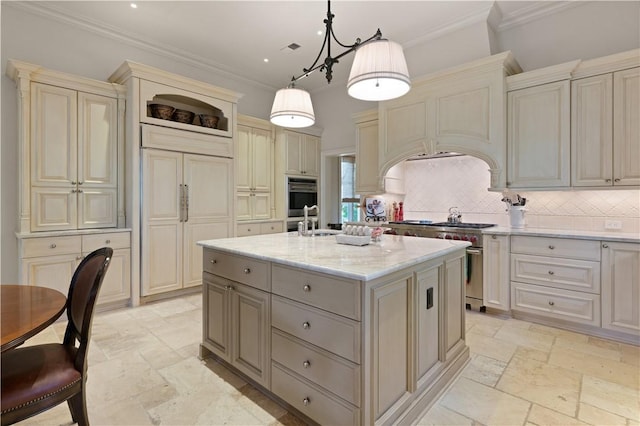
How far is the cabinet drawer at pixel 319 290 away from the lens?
1445 millimetres

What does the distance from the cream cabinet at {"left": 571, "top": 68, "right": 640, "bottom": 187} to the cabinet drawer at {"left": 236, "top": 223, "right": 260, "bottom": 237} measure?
4054 millimetres

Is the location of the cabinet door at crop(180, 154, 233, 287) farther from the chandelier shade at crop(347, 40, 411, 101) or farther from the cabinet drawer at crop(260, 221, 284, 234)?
the chandelier shade at crop(347, 40, 411, 101)

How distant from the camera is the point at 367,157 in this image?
183 inches

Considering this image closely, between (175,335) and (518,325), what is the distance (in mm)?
3327

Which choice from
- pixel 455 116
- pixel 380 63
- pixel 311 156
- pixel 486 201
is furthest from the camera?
pixel 311 156

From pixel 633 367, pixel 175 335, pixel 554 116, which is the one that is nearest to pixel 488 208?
pixel 554 116

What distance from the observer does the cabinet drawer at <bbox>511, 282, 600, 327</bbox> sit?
2779 millimetres

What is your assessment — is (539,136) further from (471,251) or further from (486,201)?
(471,251)

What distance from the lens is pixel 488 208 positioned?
3.88m

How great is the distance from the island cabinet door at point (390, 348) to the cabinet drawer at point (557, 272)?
2.10 meters

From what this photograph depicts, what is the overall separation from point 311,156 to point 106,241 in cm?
349

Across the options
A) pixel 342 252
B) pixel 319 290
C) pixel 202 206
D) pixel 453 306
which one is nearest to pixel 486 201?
pixel 453 306

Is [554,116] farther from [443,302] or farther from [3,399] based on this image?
[3,399]

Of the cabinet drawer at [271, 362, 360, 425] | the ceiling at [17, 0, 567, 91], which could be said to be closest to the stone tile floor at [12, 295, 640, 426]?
the cabinet drawer at [271, 362, 360, 425]
